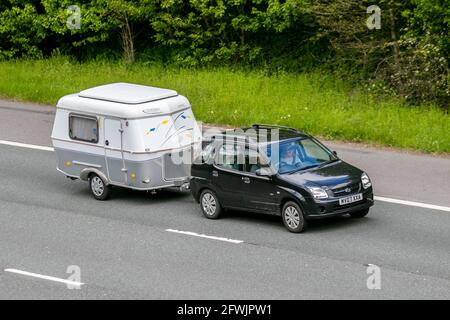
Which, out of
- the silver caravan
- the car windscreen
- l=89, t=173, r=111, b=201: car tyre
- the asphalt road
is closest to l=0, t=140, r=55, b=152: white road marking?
the asphalt road

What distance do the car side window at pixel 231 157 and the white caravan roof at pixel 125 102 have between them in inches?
69.1

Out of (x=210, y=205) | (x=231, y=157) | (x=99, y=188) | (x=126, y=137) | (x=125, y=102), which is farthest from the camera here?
(x=99, y=188)

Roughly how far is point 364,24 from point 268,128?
8308 mm

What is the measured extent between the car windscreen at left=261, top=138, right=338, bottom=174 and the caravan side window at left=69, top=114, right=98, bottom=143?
3.74 metres

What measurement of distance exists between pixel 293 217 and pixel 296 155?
4.17 feet

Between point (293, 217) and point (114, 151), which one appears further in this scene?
point (114, 151)

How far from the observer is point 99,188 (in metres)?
22.3

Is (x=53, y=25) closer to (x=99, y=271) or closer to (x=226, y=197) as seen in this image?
(x=226, y=197)

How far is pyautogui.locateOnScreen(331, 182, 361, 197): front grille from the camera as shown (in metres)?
19.4

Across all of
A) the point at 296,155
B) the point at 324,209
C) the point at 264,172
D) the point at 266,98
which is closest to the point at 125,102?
the point at 264,172

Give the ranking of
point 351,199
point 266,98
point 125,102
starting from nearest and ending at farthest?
1. point 351,199
2. point 125,102
3. point 266,98

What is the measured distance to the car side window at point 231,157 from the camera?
20.4 meters

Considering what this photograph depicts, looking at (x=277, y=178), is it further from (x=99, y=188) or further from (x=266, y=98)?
(x=266, y=98)

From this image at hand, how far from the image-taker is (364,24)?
2856 cm
